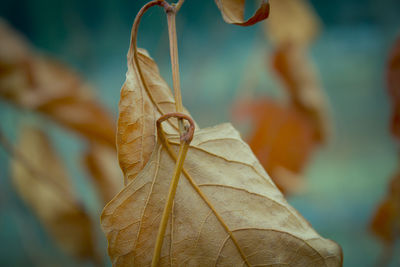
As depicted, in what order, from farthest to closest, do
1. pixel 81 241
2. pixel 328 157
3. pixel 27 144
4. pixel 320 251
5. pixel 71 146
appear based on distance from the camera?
pixel 71 146 < pixel 328 157 < pixel 27 144 < pixel 81 241 < pixel 320 251

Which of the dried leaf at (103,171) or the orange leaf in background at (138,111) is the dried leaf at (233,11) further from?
the dried leaf at (103,171)

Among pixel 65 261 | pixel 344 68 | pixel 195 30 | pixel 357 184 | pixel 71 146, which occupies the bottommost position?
pixel 65 261

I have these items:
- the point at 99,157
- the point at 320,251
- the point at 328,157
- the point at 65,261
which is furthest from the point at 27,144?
the point at 328,157

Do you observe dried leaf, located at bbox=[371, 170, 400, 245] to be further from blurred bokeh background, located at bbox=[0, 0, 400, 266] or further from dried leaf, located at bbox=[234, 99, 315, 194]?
blurred bokeh background, located at bbox=[0, 0, 400, 266]

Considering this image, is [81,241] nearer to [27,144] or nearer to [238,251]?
[27,144]

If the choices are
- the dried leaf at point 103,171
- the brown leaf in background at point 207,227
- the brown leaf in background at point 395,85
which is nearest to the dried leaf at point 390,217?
the brown leaf in background at point 395,85

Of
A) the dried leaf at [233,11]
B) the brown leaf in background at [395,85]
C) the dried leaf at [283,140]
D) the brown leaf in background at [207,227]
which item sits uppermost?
the dried leaf at [233,11]
